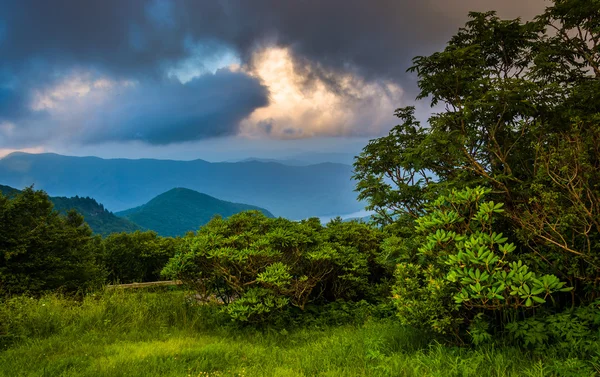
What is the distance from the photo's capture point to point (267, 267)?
6.17m

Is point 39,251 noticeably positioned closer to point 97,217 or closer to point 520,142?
point 520,142

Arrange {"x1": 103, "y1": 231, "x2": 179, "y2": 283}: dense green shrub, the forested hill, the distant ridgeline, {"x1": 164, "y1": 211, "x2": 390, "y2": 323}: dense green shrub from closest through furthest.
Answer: {"x1": 164, "y1": 211, "x2": 390, "y2": 323}: dense green shrub
{"x1": 103, "y1": 231, "x2": 179, "y2": 283}: dense green shrub
the forested hill
the distant ridgeline

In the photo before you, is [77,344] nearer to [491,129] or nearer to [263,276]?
[263,276]

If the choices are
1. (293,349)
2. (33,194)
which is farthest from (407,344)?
(33,194)

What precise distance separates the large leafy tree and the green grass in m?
1.36

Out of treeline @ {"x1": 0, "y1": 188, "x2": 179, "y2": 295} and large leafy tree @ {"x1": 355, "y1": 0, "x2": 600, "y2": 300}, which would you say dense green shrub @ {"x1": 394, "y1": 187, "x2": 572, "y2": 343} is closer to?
large leafy tree @ {"x1": 355, "y1": 0, "x2": 600, "y2": 300}

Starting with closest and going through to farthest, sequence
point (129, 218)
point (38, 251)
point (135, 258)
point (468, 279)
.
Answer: point (468, 279) → point (38, 251) → point (135, 258) → point (129, 218)

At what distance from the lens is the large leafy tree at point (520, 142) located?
3849 mm

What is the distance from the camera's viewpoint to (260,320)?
241 inches

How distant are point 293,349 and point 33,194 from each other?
947 centimetres

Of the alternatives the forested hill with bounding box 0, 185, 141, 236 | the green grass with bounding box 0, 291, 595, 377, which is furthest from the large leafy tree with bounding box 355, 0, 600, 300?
the forested hill with bounding box 0, 185, 141, 236

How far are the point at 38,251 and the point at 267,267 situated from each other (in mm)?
7501

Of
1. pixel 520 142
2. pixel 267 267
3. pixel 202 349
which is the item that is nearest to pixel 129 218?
pixel 267 267

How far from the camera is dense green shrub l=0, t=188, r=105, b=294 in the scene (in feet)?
29.3
